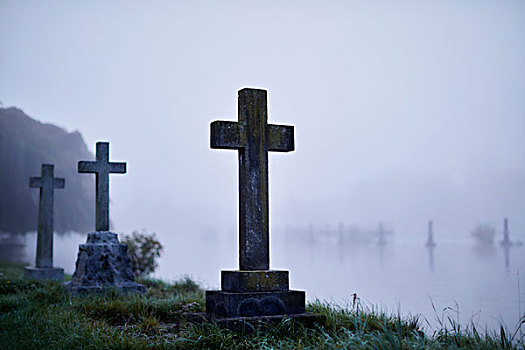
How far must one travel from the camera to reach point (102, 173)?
1033cm

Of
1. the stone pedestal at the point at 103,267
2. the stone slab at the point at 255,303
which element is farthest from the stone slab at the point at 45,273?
the stone slab at the point at 255,303

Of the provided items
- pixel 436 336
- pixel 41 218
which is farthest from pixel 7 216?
pixel 436 336

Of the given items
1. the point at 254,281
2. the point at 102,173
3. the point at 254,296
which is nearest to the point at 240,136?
the point at 254,281

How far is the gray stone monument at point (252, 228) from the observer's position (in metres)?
5.58

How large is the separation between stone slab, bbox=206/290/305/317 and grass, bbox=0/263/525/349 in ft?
0.93

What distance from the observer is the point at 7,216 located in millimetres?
21172

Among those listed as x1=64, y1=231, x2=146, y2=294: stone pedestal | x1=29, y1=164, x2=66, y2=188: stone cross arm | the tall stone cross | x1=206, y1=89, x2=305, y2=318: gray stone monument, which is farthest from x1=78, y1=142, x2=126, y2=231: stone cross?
the tall stone cross

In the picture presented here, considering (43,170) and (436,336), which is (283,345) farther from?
(43,170)

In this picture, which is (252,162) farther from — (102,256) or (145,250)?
(145,250)

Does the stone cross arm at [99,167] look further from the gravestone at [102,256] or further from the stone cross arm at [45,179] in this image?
the stone cross arm at [45,179]

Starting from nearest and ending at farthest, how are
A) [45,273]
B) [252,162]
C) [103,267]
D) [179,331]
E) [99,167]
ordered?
[179,331] → [252,162] → [103,267] → [99,167] → [45,273]

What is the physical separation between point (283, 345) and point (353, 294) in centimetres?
160

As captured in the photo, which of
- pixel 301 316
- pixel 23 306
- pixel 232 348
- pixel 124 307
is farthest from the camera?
pixel 23 306

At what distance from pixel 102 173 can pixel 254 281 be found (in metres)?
5.66
